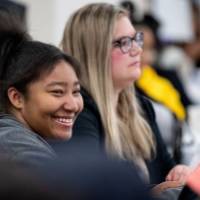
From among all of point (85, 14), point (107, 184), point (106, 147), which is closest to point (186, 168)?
point (106, 147)

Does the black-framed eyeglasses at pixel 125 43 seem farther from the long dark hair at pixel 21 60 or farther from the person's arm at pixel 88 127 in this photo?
the long dark hair at pixel 21 60

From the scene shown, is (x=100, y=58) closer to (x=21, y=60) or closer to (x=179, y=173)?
(x=179, y=173)

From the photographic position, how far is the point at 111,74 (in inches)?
99.1

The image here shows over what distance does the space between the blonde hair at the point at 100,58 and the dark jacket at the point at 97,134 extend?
0.10ft

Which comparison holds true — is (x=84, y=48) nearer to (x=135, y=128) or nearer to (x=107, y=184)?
(x=135, y=128)

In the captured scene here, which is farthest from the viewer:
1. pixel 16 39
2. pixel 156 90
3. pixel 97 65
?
pixel 156 90

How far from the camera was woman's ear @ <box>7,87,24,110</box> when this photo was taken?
5.82ft

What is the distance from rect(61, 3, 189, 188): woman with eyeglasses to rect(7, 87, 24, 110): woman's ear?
23.2 inches

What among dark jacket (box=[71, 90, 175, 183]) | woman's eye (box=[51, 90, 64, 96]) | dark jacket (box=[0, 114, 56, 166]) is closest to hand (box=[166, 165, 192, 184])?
dark jacket (box=[71, 90, 175, 183])

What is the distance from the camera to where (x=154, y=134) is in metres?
2.69

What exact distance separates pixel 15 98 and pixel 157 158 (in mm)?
975

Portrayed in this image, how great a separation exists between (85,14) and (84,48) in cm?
13

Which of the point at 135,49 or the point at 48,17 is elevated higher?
the point at 135,49

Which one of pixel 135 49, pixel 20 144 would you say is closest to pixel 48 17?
pixel 135 49
